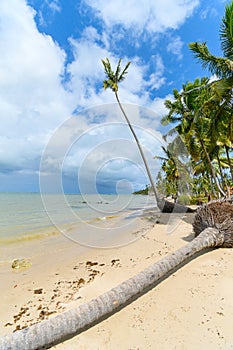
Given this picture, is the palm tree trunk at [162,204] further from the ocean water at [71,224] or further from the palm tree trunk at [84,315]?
the palm tree trunk at [84,315]

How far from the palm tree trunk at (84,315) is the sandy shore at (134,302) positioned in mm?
158

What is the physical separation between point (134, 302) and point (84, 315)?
1146 mm

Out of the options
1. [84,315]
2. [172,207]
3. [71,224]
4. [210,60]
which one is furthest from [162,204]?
[84,315]

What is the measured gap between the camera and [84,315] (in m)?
3.18

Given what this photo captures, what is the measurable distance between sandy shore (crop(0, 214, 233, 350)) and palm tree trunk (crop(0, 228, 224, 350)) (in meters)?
0.16

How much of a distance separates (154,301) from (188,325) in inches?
31.4

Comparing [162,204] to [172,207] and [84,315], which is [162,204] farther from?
[84,315]

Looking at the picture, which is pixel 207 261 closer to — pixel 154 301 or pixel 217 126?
pixel 154 301

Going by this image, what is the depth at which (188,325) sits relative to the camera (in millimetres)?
3205

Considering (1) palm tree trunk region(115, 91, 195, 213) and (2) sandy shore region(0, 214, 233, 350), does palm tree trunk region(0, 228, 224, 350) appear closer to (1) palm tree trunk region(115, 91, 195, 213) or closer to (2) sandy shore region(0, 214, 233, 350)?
Result: (2) sandy shore region(0, 214, 233, 350)

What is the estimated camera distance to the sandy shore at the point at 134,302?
300cm

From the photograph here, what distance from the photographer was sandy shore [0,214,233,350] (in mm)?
2996

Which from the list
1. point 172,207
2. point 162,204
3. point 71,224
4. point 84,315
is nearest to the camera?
point 84,315

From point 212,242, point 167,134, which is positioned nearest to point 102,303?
point 212,242
